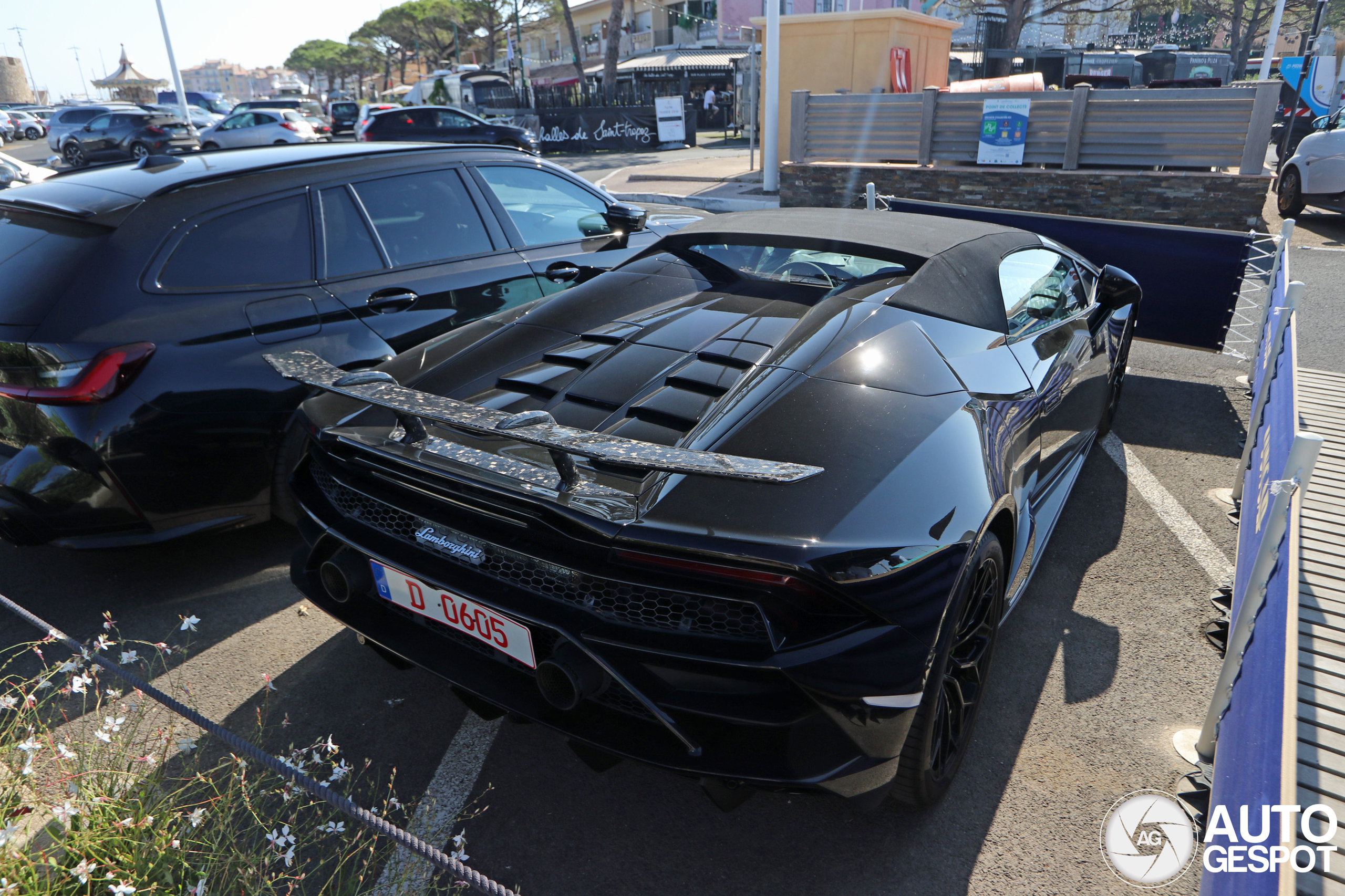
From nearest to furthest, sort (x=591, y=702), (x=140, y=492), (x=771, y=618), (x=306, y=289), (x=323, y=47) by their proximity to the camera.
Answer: (x=771, y=618)
(x=591, y=702)
(x=140, y=492)
(x=306, y=289)
(x=323, y=47)

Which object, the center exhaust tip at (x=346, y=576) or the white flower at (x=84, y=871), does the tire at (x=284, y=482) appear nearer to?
the center exhaust tip at (x=346, y=576)

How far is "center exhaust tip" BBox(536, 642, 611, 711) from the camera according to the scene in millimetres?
1781

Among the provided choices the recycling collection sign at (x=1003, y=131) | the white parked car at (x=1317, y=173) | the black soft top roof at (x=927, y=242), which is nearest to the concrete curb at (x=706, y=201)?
the recycling collection sign at (x=1003, y=131)

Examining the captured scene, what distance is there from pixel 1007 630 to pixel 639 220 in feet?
9.35

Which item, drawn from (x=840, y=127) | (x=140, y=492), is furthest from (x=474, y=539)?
(x=840, y=127)

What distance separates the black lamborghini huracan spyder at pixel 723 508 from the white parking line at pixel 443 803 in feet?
0.85

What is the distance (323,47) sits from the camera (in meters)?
100

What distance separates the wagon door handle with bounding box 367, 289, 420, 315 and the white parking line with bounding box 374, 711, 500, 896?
1818mm

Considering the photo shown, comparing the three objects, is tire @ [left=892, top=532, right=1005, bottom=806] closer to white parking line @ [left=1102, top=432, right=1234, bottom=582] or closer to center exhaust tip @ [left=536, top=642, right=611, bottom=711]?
center exhaust tip @ [left=536, top=642, right=611, bottom=711]

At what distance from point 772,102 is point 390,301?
11885 millimetres

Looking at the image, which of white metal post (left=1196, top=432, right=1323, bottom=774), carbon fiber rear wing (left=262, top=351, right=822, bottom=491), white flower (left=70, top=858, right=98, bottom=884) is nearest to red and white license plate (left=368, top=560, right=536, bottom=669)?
carbon fiber rear wing (left=262, top=351, right=822, bottom=491)

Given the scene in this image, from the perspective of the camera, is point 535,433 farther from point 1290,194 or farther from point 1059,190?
point 1290,194

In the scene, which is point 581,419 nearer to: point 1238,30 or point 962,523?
point 962,523

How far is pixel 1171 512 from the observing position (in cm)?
389
